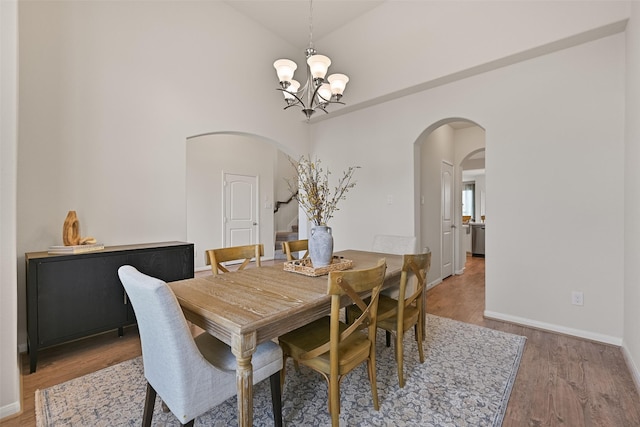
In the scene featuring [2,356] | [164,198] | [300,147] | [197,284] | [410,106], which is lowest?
[2,356]

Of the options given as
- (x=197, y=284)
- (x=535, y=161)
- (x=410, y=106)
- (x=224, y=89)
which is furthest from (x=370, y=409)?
(x=224, y=89)

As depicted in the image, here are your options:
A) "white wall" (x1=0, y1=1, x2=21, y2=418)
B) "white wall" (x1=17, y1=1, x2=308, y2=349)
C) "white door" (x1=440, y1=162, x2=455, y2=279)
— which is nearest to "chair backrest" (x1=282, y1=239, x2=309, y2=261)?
"white wall" (x1=17, y1=1, x2=308, y2=349)

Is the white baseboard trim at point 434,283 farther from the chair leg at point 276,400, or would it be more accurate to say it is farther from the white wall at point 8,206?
the white wall at point 8,206

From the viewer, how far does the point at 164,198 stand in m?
3.10

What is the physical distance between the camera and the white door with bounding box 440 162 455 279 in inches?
187

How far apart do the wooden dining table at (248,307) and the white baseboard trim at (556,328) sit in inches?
72.1

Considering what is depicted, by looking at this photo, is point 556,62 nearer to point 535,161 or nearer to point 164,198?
point 535,161

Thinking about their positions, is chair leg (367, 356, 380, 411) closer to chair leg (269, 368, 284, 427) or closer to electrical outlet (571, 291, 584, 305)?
chair leg (269, 368, 284, 427)

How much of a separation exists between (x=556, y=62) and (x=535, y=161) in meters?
0.92

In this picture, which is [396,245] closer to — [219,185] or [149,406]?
[149,406]

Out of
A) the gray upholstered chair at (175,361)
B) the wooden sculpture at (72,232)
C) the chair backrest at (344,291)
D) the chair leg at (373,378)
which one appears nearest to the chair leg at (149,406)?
the gray upholstered chair at (175,361)

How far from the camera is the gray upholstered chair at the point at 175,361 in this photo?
43.1 inches

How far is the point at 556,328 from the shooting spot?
2.72 meters

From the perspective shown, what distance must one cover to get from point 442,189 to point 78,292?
4691mm
